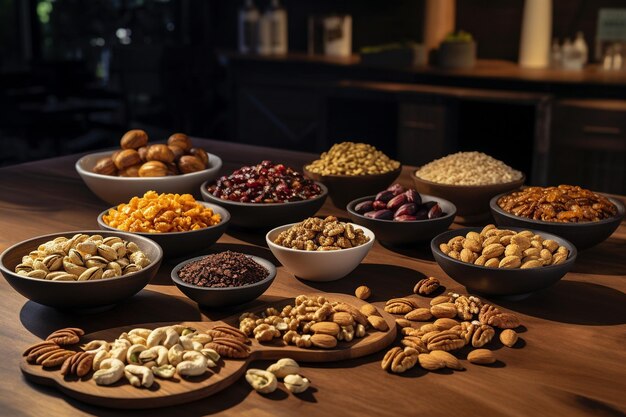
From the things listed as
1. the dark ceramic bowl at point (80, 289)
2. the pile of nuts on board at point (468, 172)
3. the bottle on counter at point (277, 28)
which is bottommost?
the dark ceramic bowl at point (80, 289)

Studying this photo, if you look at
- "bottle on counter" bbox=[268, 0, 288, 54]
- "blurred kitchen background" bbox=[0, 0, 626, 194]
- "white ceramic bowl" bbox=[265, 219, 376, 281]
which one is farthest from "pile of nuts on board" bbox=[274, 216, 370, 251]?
"bottle on counter" bbox=[268, 0, 288, 54]

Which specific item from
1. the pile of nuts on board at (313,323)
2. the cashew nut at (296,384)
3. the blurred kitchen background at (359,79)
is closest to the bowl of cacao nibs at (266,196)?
the pile of nuts on board at (313,323)

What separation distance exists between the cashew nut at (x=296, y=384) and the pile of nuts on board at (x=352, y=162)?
0.92m

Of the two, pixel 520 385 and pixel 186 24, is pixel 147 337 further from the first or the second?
pixel 186 24

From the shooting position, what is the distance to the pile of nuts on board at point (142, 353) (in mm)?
1107

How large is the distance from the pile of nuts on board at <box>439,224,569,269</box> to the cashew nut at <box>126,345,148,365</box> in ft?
1.87

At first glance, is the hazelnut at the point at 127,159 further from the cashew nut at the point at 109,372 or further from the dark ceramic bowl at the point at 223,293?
the cashew nut at the point at 109,372

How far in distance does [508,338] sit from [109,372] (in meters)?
0.58

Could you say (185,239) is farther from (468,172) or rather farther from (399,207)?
(468,172)

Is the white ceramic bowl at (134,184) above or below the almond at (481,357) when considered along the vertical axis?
above

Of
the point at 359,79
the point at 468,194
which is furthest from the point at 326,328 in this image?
the point at 359,79

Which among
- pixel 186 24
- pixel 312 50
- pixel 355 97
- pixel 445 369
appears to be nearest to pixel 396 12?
pixel 312 50

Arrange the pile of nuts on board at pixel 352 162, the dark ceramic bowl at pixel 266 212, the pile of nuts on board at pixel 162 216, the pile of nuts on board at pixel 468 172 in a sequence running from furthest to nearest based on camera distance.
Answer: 1. the pile of nuts on board at pixel 352 162
2. the pile of nuts on board at pixel 468 172
3. the dark ceramic bowl at pixel 266 212
4. the pile of nuts on board at pixel 162 216

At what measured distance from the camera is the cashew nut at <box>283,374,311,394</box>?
1105 millimetres
